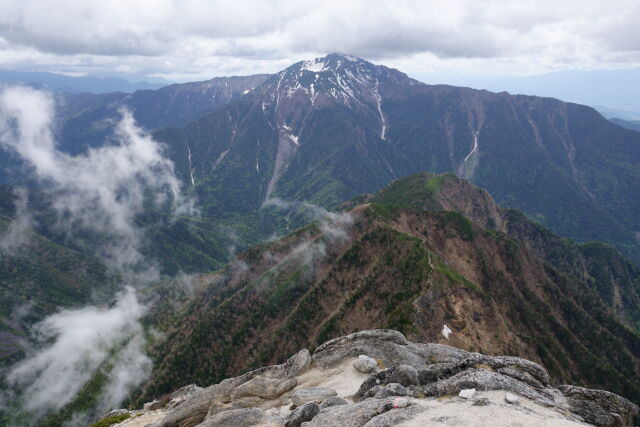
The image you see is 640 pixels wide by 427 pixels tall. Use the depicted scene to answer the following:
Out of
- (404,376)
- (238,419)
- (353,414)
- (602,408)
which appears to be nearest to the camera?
(353,414)

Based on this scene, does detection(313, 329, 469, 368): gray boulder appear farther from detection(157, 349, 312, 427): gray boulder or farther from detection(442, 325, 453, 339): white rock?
detection(442, 325, 453, 339): white rock

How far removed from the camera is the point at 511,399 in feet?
132

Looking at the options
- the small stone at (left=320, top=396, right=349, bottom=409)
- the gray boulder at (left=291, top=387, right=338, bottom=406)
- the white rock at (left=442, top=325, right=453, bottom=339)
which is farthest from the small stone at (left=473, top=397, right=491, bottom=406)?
the white rock at (left=442, top=325, right=453, bottom=339)

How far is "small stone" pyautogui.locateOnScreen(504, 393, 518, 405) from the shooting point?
40.2 m

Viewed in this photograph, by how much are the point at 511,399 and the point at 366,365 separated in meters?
25.8

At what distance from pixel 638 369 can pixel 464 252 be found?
104 m

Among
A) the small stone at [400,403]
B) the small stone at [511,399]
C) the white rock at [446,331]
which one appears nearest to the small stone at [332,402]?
the small stone at [400,403]

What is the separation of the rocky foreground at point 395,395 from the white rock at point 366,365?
0.15m

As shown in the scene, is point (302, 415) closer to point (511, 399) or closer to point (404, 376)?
point (404, 376)

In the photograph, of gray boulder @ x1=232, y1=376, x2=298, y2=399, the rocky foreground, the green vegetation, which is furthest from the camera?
the green vegetation

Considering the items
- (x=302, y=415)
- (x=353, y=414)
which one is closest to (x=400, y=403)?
(x=353, y=414)

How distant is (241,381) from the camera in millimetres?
67500

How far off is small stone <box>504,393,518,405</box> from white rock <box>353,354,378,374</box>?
24679mm

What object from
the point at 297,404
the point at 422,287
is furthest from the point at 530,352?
the point at 297,404
